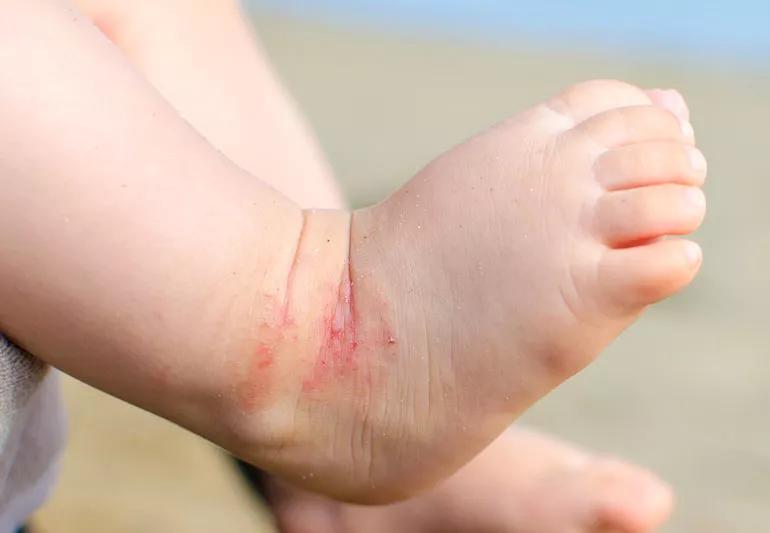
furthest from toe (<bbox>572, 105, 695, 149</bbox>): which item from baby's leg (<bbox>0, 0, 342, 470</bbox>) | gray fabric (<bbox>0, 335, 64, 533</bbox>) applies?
gray fabric (<bbox>0, 335, 64, 533</bbox>)

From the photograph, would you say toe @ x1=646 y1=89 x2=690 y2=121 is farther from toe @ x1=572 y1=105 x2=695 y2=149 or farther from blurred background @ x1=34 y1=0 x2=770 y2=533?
blurred background @ x1=34 y1=0 x2=770 y2=533

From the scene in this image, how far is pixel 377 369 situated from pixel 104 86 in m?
0.21

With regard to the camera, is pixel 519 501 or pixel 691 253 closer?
pixel 691 253

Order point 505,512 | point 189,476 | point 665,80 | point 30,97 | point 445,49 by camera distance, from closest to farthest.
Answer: point 30,97
point 505,512
point 189,476
point 665,80
point 445,49

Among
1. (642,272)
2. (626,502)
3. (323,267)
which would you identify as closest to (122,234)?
(323,267)

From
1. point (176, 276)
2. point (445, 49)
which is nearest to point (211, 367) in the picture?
point (176, 276)

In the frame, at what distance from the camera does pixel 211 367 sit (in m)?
0.68

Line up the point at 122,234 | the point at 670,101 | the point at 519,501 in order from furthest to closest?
the point at 519,501, the point at 670,101, the point at 122,234

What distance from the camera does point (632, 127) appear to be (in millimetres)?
692

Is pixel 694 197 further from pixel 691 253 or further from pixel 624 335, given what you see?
pixel 624 335

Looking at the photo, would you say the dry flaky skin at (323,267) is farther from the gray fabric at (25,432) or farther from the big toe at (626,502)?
the big toe at (626,502)

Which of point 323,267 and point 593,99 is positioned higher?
point 593,99

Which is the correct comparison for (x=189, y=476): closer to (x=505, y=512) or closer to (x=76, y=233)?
(x=505, y=512)

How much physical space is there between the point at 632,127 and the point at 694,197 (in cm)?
5
